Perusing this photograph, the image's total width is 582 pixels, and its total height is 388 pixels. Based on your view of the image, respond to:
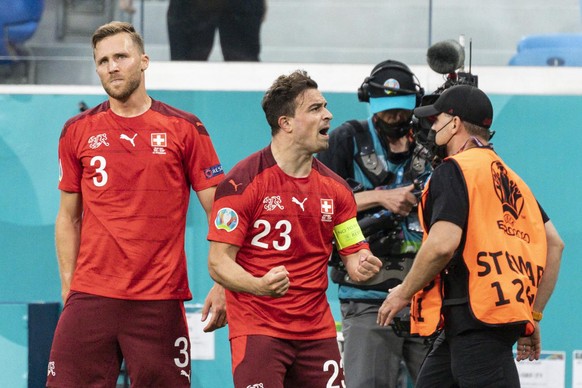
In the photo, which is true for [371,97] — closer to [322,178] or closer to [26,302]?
[322,178]

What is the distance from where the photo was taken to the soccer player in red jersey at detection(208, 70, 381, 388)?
16.0 feet

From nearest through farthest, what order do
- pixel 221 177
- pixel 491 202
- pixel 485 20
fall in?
pixel 491 202 → pixel 221 177 → pixel 485 20

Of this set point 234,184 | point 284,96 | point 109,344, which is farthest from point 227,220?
point 109,344

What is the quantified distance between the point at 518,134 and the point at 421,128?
5.69 ft

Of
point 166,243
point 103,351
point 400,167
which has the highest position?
→ point 400,167

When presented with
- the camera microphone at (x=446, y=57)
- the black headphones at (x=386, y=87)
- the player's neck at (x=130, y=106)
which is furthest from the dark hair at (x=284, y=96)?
the camera microphone at (x=446, y=57)

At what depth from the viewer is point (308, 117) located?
5113 millimetres

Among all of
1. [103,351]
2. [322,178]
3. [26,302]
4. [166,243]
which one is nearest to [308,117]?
[322,178]

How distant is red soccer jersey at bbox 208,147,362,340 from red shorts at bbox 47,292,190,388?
1.13 feet

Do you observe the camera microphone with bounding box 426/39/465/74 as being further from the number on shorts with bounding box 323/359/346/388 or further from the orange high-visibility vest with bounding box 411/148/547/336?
the number on shorts with bounding box 323/359/346/388

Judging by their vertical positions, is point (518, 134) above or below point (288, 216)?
above

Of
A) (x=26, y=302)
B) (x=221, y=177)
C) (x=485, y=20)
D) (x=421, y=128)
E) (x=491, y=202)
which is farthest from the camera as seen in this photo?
(x=485, y=20)

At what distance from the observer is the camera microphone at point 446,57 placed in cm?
612

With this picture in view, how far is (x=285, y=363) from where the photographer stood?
16.1 ft
